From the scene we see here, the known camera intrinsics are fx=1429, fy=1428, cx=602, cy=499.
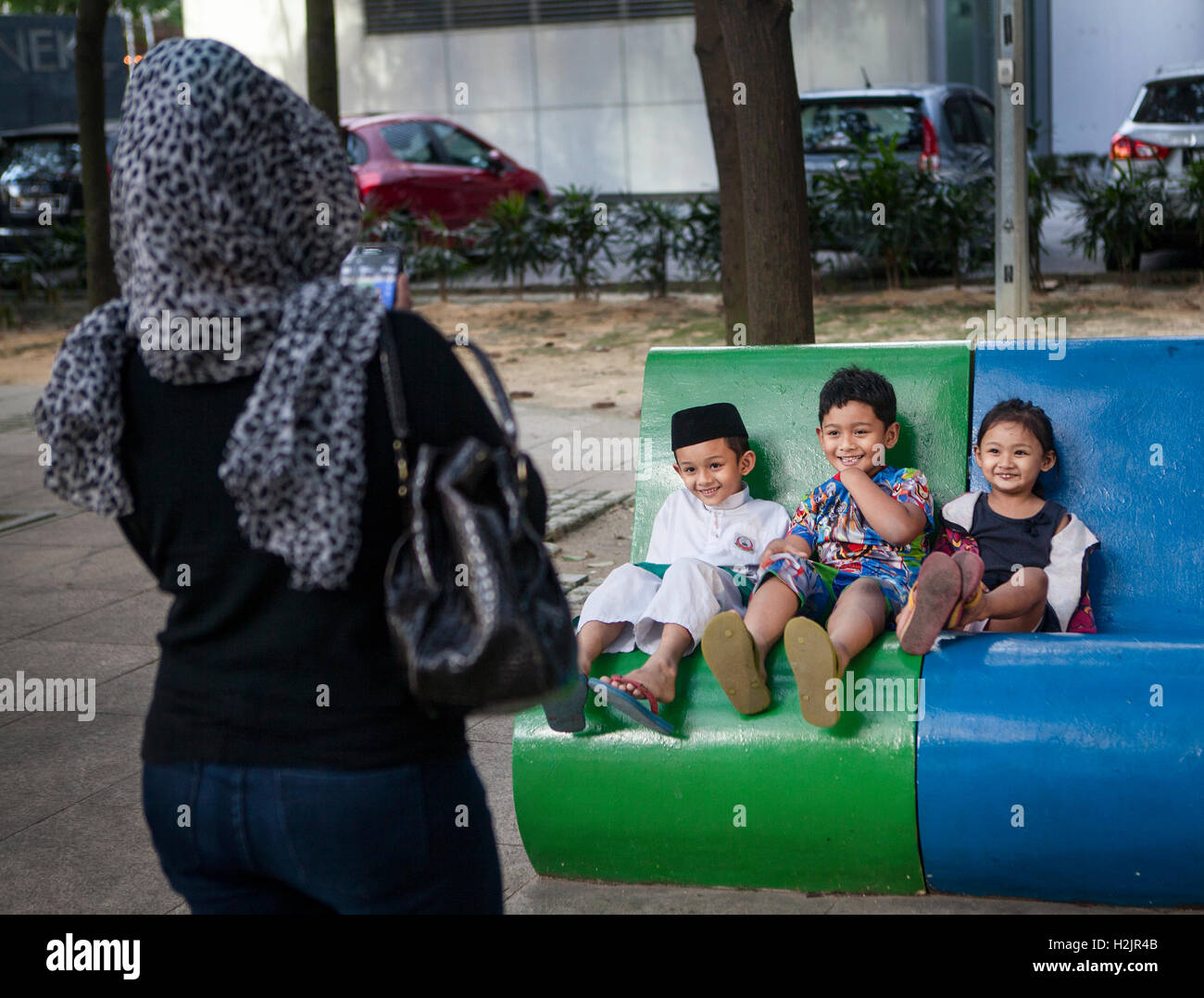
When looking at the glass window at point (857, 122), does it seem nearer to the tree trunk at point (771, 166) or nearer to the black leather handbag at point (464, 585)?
the tree trunk at point (771, 166)

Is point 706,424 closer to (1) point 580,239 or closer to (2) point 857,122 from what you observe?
(1) point 580,239

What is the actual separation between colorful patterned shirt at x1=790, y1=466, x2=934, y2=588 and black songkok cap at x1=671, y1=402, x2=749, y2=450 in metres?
0.31

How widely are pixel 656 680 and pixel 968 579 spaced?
786mm

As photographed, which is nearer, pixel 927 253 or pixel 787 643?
pixel 787 643

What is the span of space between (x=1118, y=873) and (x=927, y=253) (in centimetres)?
994

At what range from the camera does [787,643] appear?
3.27 m

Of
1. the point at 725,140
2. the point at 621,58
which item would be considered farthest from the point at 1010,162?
the point at 621,58

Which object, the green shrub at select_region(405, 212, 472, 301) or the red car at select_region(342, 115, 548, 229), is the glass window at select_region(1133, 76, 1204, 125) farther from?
the green shrub at select_region(405, 212, 472, 301)

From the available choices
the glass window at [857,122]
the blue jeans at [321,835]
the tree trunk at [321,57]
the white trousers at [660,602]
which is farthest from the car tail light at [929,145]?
the blue jeans at [321,835]

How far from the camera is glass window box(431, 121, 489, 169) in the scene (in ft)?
55.1

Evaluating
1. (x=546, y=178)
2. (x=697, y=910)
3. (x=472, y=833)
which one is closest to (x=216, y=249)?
(x=472, y=833)

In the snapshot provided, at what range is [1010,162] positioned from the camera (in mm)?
8844

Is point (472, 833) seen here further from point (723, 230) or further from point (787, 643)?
point (723, 230)

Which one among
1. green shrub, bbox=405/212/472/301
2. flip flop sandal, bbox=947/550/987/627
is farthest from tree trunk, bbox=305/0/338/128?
flip flop sandal, bbox=947/550/987/627
